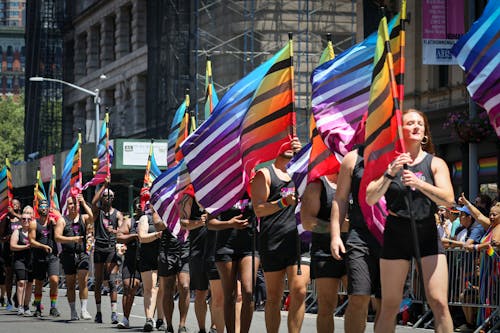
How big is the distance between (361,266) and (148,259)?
26.4 ft

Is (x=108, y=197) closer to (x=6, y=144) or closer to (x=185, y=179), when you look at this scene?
(x=185, y=179)

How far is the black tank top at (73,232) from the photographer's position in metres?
20.4

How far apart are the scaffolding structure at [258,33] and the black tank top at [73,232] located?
25.6 meters

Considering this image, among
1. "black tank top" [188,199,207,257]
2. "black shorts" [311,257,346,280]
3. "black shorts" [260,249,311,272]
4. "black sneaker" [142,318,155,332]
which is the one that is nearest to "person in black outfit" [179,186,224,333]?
"black tank top" [188,199,207,257]

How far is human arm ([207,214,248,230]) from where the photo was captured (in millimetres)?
13547

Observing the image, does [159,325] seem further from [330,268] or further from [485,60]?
[485,60]

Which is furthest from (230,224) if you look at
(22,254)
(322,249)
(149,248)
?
(22,254)

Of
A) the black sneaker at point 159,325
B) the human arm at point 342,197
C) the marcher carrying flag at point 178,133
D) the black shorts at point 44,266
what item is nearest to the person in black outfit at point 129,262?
the black sneaker at point 159,325

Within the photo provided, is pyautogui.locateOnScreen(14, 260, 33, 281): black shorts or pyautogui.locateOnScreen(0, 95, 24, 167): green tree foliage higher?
pyautogui.locateOnScreen(0, 95, 24, 167): green tree foliage

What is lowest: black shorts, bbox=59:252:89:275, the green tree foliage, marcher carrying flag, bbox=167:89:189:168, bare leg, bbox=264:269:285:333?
bare leg, bbox=264:269:285:333

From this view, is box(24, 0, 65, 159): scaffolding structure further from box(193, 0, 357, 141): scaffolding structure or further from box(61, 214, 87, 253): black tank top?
box(61, 214, 87, 253): black tank top

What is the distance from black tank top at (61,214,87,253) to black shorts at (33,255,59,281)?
70 cm

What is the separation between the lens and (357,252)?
35.1 feet

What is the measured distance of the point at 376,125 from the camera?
10141 millimetres
